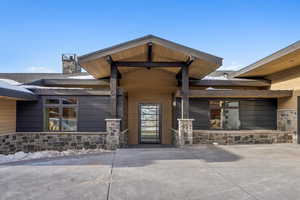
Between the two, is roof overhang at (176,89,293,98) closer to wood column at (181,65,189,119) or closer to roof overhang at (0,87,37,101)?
wood column at (181,65,189,119)

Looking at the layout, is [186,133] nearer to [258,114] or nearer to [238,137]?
[238,137]

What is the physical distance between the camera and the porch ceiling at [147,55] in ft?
22.0

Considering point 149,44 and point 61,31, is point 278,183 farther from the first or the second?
point 61,31

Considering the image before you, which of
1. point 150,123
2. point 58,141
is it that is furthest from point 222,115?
point 58,141

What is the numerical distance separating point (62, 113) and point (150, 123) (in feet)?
15.3

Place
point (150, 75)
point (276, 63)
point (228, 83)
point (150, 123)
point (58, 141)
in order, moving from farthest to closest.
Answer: point (150, 123) → point (150, 75) → point (228, 83) → point (58, 141) → point (276, 63)

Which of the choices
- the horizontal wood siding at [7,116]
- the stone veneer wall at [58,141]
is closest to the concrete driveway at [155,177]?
the stone veneer wall at [58,141]

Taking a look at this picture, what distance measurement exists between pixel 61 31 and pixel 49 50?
545 cm

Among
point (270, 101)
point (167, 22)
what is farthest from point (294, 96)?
point (167, 22)

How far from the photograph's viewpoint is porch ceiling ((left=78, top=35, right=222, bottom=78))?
670 cm

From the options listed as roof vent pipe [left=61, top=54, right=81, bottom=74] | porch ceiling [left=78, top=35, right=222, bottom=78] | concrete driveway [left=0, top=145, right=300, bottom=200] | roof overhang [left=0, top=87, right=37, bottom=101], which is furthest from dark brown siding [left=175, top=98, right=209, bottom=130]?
roof vent pipe [left=61, top=54, right=81, bottom=74]

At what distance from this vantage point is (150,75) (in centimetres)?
1026

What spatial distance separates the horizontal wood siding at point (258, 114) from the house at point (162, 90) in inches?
1.7

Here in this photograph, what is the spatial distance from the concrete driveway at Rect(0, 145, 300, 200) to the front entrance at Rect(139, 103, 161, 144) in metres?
5.10
